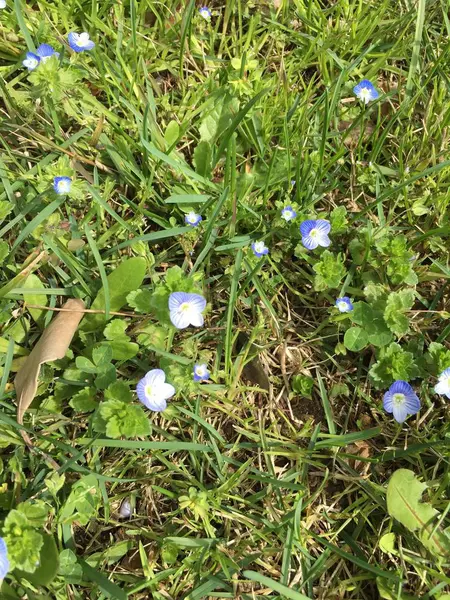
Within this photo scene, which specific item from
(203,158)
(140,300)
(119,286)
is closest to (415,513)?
(140,300)

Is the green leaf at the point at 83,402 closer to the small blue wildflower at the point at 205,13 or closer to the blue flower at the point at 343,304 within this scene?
the blue flower at the point at 343,304

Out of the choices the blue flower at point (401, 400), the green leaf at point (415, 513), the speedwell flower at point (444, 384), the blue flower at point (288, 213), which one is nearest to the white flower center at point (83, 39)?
the blue flower at point (288, 213)

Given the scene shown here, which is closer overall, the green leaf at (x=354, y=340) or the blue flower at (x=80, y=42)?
the green leaf at (x=354, y=340)

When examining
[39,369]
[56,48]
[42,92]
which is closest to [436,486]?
[39,369]

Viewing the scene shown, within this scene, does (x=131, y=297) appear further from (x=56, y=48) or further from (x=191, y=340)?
(x=56, y=48)

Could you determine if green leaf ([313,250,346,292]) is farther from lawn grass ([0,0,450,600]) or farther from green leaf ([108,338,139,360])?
green leaf ([108,338,139,360])

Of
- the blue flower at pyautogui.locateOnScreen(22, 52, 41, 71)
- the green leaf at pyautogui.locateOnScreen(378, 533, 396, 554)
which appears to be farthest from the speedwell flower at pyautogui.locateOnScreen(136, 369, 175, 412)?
the blue flower at pyautogui.locateOnScreen(22, 52, 41, 71)

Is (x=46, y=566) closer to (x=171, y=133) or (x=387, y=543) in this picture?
(x=387, y=543)
